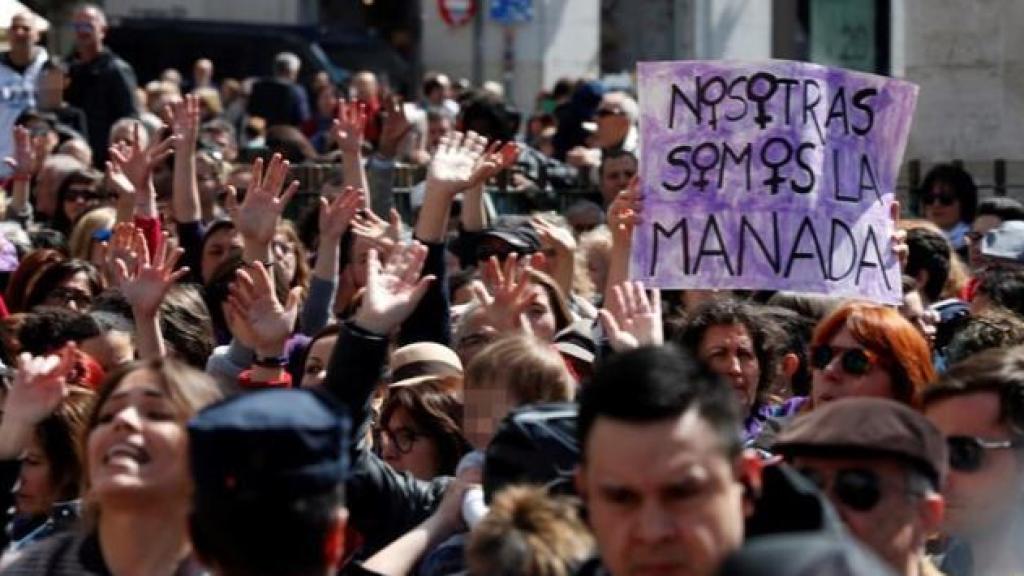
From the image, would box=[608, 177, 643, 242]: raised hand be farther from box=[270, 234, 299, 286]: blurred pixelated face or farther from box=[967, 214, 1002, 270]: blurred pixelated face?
box=[967, 214, 1002, 270]: blurred pixelated face

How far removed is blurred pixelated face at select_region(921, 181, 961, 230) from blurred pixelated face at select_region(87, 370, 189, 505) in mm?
7963

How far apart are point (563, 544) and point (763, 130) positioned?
4.29 meters

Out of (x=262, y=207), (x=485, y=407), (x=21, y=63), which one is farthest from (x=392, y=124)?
(x=485, y=407)

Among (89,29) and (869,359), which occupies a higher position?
(89,29)

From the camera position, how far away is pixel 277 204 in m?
10.3

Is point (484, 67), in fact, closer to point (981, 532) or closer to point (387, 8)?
point (387, 8)

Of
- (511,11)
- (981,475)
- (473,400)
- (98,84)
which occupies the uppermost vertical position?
(511,11)

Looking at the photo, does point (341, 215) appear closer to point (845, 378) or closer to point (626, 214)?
point (626, 214)

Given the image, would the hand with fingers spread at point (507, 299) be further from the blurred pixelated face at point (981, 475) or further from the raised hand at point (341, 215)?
the blurred pixelated face at point (981, 475)

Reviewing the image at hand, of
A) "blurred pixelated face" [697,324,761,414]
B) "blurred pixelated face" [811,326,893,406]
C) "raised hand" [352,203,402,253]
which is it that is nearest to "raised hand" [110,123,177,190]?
"raised hand" [352,203,402,253]

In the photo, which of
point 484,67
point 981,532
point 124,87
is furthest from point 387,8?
point 981,532

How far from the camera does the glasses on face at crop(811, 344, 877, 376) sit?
7668mm

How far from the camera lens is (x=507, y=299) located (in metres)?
8.50

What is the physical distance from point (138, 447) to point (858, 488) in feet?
4.70
